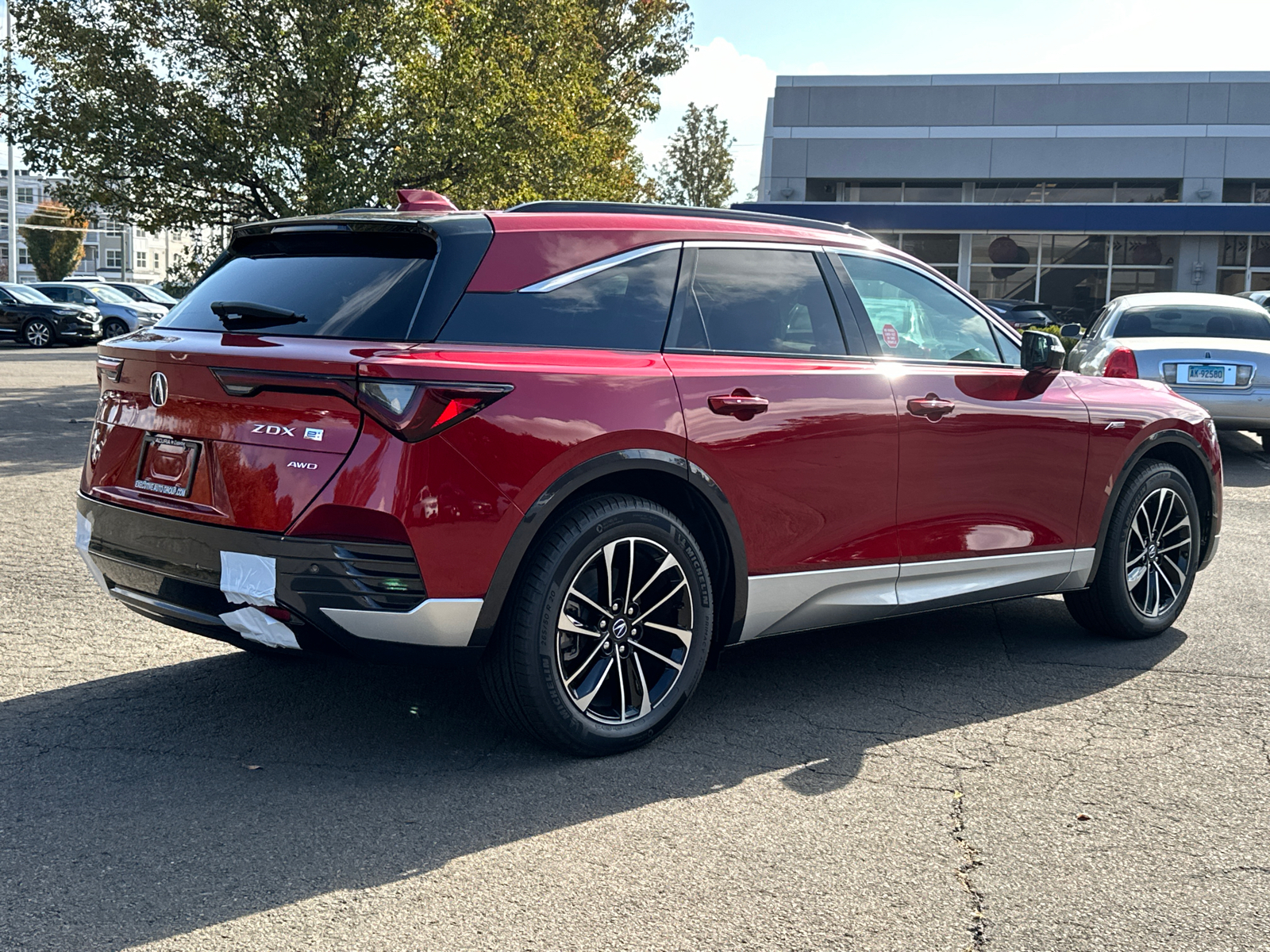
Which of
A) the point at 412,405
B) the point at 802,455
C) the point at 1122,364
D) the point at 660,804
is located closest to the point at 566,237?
the point at 412,405

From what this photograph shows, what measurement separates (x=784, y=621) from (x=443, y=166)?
1503 centimetres

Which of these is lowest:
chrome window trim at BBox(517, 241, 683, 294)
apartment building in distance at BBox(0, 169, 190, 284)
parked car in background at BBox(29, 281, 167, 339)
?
chrome window trim at BBox(517, 241, 683, 294)

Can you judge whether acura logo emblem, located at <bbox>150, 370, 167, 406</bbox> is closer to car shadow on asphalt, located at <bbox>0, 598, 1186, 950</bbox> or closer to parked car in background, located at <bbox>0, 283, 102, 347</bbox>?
car shadow on asphalt, located at <bbox>0, 598, 1186, 950</bbox>

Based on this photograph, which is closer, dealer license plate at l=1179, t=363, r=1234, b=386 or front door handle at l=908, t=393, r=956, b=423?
front door handle at l=908, t=393, r=956, b=423

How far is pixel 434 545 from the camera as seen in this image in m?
3.66

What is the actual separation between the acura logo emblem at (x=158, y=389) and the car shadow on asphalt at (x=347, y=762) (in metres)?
1.13

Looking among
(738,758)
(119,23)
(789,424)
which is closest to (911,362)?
(789,424)

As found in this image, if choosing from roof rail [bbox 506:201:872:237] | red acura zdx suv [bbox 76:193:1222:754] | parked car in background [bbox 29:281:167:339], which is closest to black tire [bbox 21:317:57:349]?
parked car in background [bbox 29:281:167:339]

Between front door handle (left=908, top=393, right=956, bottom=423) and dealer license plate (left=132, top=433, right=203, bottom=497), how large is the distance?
8.41 ft

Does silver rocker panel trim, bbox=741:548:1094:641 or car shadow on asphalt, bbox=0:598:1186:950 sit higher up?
silver rocker panel trim, bbox=741:548:1094:641

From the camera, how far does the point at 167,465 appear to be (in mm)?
4004

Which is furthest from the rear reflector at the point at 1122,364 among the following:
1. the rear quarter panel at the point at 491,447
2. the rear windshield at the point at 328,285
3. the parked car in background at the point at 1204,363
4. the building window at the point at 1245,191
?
the building window at the point at 1245,191

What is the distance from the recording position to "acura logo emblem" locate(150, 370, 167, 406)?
4.01 metres

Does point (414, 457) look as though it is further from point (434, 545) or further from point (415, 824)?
point (415, 824)
